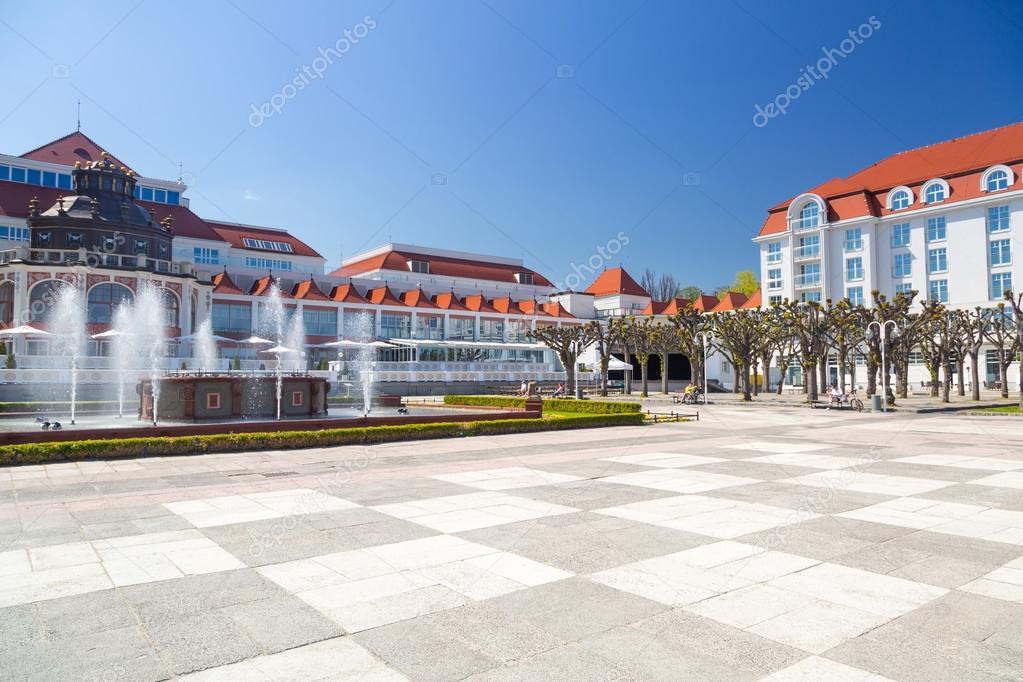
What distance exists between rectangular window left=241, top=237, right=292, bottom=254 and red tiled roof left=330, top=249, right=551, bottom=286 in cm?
872

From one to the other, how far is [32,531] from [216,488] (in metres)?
3.44

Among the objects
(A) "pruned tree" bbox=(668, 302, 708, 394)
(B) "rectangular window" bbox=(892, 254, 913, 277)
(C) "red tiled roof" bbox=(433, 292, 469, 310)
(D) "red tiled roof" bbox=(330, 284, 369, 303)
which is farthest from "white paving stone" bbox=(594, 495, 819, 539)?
(B) "rectangular window" bbox=(892, 254, 913, 277)

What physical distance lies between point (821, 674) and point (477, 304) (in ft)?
207

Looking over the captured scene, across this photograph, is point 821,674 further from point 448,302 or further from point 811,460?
point 448,302

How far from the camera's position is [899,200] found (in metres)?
60.5

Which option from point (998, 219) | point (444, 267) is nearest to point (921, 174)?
point (998, 219)

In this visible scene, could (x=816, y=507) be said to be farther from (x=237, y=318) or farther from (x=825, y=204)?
(x=825, y=204)

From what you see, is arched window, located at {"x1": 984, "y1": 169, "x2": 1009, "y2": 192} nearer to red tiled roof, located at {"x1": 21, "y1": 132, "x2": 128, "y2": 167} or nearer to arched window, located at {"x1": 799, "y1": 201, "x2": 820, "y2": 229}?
arched window, located at {"x1": 799, "y1": 201, "x2": 820, "y2": 229}

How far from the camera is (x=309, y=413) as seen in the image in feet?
82.6

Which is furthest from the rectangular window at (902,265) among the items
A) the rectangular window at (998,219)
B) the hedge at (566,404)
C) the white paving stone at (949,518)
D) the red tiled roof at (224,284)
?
the white paving stone at (949,518)

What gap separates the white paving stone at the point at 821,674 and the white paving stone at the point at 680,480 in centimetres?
681

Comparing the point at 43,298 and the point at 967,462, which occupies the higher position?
the point at 43,298

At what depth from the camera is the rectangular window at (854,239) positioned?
62.0 meters

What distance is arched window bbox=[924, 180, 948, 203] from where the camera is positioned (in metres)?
57.4
